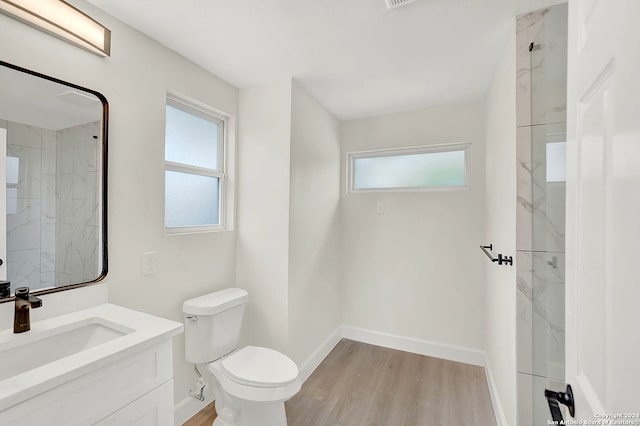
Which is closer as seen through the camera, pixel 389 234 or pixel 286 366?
pixel 286 366

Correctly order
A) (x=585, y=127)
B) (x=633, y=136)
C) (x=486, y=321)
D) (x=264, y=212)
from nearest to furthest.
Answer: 1. (x=633, y=136)
2. (x=585, y=127)
3. (x=264, y=212)
4. (x=486, y=321)

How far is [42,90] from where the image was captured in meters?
1.19

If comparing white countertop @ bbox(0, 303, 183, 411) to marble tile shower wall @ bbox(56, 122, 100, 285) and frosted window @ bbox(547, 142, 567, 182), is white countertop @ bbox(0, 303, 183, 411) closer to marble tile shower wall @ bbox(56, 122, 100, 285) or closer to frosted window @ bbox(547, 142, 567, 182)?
marble tile shower wall @ bbox(56, 122, 100, 285)

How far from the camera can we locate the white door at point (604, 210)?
1.44ft

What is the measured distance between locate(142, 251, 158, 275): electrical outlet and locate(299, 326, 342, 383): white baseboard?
1337 millimetres

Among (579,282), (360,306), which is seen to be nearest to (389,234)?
(360,306)

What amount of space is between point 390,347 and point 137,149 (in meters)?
2.66

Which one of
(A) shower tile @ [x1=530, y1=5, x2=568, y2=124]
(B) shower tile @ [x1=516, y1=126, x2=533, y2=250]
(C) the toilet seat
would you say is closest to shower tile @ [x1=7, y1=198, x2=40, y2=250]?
(C) the toilet seat

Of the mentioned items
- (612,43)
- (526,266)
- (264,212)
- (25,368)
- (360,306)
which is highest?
(612,43)

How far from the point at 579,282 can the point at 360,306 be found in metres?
2.38

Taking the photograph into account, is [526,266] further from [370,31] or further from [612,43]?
[370,31]

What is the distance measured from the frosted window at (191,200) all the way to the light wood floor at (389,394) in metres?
1.26

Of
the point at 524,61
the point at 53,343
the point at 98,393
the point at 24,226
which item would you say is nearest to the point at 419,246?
the point at 524,61

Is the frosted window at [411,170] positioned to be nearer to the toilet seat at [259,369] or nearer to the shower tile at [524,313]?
the shower tile at [524,313]
